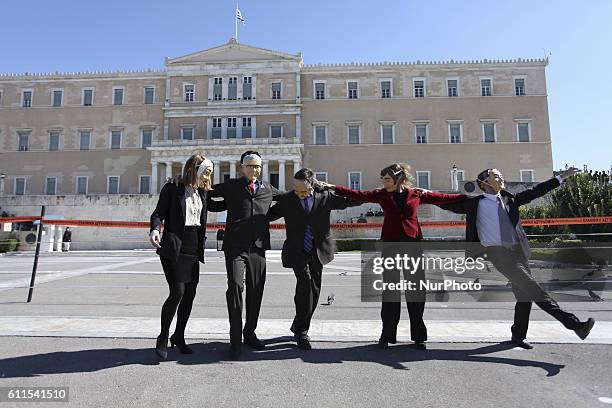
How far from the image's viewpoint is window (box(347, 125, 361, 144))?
46.8 meters

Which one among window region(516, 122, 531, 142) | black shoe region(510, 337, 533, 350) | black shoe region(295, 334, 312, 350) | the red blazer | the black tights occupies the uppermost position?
window region(516, 122, 531, 142)

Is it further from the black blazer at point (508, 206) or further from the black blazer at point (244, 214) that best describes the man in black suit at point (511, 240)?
the black blazer at point (244, 214)

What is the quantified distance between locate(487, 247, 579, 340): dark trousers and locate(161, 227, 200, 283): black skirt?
3.06m

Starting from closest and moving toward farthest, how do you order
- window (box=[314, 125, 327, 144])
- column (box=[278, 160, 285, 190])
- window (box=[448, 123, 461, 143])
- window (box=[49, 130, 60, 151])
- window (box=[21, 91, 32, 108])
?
1. column (box=[278, 160, 285, 190])
2. window (box=[448, 123, 461, 143])
3. window (box=[314, 125, 327, 144])
4. window (box=[49, 130, 60, 151])
5. window (box=[21, 91, 32, 108])

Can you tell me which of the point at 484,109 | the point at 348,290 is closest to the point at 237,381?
the point at 348,290

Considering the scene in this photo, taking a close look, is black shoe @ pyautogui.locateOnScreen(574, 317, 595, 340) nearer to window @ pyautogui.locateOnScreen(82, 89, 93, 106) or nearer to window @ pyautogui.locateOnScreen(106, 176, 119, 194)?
window @ pyautogui.locateOnScreen(106, 176, 119, 194)

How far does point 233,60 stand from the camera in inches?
1850

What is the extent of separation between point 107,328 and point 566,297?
7595 millimetres

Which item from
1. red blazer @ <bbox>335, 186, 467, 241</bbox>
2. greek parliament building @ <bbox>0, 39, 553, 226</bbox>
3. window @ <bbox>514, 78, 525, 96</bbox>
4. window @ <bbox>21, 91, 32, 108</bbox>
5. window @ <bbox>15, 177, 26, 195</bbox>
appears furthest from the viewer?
window @ <bbox>21, 91, 32, 108</bbox>

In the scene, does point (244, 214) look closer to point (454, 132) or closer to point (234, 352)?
point (234, 352)

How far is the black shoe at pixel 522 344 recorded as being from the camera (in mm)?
4166

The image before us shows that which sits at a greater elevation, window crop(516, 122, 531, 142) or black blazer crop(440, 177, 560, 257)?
window crop(516, 122, 531, 142)

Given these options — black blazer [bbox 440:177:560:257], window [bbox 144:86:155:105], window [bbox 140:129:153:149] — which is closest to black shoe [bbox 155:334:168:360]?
black blazer [bbox 440:177:560:257]

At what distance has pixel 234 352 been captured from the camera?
3.86 meters
